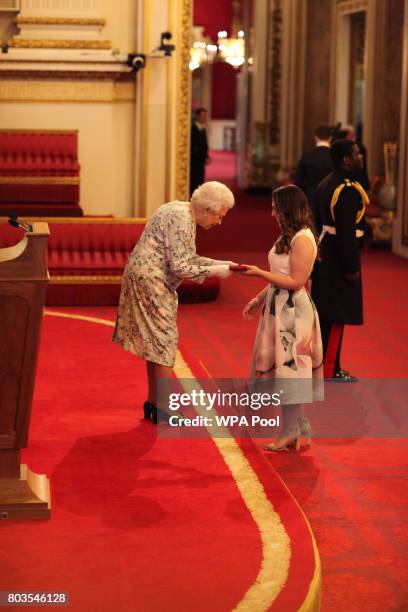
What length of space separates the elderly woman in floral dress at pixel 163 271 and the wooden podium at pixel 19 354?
4.04 ft

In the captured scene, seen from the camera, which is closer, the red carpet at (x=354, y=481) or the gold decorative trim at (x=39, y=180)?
the red carpet at (x=354, y=481)

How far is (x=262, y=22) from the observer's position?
75.5ft

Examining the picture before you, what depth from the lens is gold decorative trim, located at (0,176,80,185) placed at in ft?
40.8

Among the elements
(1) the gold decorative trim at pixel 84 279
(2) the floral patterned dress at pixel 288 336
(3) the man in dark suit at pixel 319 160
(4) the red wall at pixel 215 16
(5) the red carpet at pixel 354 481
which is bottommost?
(5) the red carpet at pixel 354 481

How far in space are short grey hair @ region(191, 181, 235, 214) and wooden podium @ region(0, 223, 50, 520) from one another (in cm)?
124

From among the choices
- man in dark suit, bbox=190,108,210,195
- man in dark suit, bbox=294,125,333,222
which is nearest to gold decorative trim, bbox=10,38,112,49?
man in dark suit, bbox=294,125,333,222

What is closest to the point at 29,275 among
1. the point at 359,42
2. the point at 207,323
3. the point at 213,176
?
the point at 207,323

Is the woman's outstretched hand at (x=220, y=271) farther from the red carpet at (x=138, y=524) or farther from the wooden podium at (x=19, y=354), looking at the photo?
the wooden podium at (x=19, y=354)

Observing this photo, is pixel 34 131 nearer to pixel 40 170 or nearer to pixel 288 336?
pixel 40 170

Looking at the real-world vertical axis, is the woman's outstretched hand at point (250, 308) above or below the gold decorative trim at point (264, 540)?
above

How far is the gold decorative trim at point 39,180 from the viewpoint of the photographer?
1244cm

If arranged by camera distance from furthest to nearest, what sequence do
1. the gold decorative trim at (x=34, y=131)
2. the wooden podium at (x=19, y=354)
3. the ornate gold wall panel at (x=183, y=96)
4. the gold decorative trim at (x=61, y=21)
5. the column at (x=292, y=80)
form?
the column at (x=292, y=80) → the ornate gold wall panel at (x=183, y=96) → the gold decorative trim at (x=34, y=131) → the gold decorative trim at (x=61, y=21) → the wooden podium at (x=19, y=354)

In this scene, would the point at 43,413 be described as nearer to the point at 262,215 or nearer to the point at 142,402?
the point at 142,402

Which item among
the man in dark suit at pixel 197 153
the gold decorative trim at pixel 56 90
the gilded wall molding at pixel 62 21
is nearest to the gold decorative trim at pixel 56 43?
Answer: the gilded wall molding at pixel 62 21
